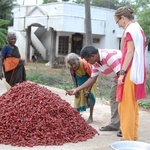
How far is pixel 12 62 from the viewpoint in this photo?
24.8 ft

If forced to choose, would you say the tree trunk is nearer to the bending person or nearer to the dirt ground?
the dirt ground

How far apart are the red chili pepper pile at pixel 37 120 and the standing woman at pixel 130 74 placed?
83 cm

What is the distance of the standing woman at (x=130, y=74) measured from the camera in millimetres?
4605

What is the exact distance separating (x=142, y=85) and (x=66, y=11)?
61.4 feet

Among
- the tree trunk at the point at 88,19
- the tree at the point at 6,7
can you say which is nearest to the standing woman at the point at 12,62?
the tree trunk at the point at 88,19

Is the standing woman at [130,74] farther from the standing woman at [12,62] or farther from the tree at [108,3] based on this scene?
the tree at [108,3]

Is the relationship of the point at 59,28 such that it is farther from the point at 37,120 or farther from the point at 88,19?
the point at 37,120

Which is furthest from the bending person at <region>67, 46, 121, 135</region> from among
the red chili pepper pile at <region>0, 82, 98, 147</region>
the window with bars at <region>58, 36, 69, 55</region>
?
the window with bars at <region>58, 36, 69, 55</region>

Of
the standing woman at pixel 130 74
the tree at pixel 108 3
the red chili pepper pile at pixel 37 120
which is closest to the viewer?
the standing woman at pixel 130 74

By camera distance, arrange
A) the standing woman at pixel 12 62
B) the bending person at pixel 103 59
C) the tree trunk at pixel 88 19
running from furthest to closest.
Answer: the tree trunk at pixel 88 19, the standing woman at pixel 12 62, the bending person at pixel 103 59

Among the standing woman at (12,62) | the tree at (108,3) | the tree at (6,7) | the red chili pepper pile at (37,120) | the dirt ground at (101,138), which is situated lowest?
the dirt ground at (101,138)

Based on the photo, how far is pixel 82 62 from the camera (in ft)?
20.0

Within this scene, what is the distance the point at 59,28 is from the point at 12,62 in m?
15.6

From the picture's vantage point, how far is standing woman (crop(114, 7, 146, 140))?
4.61 meters
